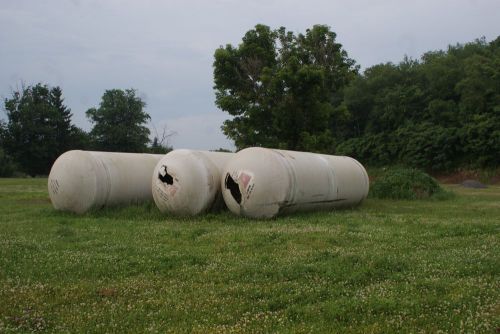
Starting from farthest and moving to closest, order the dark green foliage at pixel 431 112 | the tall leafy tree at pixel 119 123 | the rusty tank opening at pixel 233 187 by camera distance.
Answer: the tall leafy tree at pixel 119 123 → the dark green foliage at pixel 431 112 → the rusty tank opening at pixel 233 187

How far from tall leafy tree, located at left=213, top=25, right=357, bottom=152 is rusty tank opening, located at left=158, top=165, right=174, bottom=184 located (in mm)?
13646

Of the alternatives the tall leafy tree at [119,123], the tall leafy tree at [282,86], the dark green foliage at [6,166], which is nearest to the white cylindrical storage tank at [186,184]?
the tall leafy tree at [282,86]

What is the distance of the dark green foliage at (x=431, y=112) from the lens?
44781mm

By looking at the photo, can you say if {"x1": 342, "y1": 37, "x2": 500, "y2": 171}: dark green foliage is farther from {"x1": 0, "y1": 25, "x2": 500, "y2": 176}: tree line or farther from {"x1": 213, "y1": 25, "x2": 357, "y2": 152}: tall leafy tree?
{"x1": 213, "y1": 25, "x2": 357, "y2": 152}: tall leafy tree

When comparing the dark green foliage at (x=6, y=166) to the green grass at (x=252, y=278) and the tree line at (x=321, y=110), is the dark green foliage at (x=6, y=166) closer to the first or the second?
the tree line at (x=321, y=110)

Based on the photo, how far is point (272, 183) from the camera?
12.8 meters

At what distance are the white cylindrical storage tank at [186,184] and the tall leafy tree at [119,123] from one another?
2300 inches

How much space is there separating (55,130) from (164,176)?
5592cm

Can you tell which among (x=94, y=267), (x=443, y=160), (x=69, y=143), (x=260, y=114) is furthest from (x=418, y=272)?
(x=69, y=143)

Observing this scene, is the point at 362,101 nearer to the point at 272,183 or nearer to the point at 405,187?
the point at 405,187

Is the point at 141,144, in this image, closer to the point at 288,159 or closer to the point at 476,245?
the point at 288,159

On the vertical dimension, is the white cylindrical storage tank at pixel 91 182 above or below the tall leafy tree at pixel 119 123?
below

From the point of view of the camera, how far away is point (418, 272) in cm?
666

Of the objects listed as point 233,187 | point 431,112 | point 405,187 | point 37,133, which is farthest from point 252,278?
point 37,133
